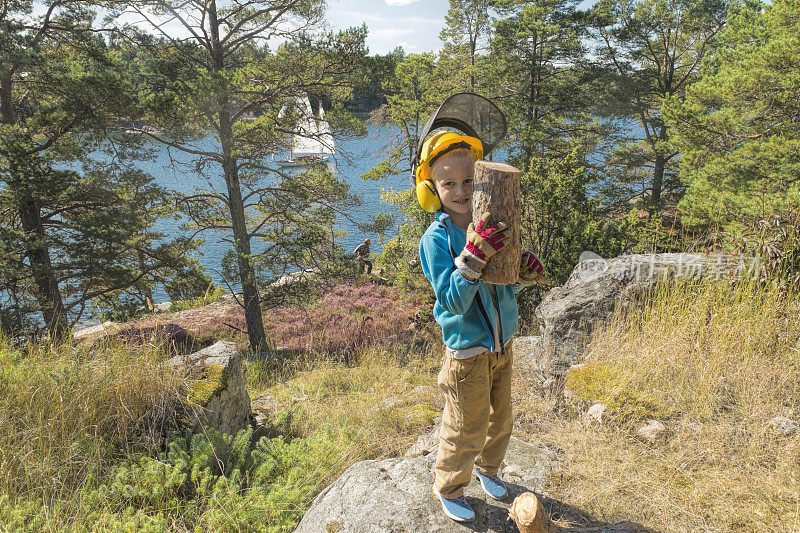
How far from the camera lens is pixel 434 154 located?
6.80ft

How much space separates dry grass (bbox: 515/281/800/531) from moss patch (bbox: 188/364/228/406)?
244cm

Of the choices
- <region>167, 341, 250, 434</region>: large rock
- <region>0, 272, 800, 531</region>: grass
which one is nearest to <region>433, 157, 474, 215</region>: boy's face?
<region>0, 272, 800, 531</region>: grass

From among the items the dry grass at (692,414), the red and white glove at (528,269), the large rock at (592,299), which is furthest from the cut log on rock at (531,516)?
the large rock at (592,299)

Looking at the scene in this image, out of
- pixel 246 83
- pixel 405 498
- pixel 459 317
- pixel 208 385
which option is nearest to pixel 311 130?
pixel 246 83

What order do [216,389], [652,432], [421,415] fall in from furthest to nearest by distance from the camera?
[421,415]
[216,389]
[652,432]

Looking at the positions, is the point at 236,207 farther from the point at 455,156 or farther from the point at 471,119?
the point at 455,156

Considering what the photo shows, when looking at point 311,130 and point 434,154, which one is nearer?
point 434,154

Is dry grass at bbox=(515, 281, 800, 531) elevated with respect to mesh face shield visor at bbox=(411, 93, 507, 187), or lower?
lower

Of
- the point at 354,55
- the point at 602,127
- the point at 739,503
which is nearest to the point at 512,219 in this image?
the point at 739,503

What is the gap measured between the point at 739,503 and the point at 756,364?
1470mm

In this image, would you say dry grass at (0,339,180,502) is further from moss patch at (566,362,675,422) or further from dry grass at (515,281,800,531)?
moss patch at (566,362,675,422)

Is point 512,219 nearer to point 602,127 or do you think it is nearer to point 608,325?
point 608,325

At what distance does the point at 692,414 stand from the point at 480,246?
7.89ft

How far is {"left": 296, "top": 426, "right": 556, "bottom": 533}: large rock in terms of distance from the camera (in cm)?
228
